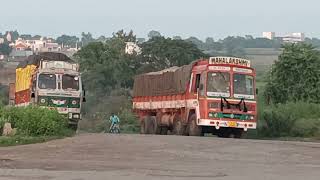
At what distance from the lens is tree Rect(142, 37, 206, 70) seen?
7006cm

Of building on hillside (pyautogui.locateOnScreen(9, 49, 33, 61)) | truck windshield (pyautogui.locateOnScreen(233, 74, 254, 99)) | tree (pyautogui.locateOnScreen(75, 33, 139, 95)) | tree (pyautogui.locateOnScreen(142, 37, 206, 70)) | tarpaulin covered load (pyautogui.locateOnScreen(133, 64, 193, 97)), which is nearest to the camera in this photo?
truck windshield (pyautogui.locateOnScreen(233, 74, 254, 99))

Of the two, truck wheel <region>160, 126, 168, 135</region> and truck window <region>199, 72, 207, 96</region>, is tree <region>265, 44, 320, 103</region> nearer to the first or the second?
truck wheel <region>160, 126, 168, 135</region>

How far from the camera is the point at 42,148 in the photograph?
67.8ft

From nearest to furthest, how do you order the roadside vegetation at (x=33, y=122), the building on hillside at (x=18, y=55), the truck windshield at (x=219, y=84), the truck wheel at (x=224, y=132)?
the roadside vegetation at (x=33, y=122) → the truck windshield at (x=219, y=84) → the truck wheel at (x=224, y=132) → the building on hillside at (x=18, y=55)

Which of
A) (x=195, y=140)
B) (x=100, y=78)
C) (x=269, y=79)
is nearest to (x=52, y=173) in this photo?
(x=195, y=140)

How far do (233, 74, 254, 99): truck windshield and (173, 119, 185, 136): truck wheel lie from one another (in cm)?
362

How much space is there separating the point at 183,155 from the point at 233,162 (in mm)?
1971

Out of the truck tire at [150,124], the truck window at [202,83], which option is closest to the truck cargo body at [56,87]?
the truck tire at [150,124]

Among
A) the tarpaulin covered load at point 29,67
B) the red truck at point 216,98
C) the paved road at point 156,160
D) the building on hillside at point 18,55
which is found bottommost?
the paved road at point 156,160

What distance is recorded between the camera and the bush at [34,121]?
82.9 ft

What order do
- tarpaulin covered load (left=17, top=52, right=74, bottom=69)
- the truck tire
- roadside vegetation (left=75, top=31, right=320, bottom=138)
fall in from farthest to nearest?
the truck tire → tarpaulin covered load (left=17, top=52, right=74, bottom=69) → roadside vegetation (left=75, top=31, right=320, bottom=138)

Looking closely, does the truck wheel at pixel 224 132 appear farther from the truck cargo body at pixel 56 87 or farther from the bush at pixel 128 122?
the bush at pixel 128 122

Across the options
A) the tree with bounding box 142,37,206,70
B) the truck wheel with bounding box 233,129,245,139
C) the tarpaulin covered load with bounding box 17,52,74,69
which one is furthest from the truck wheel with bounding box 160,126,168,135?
the tree with bounding box 142,37,206,70

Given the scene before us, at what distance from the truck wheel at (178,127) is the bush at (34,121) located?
7.40 meters
